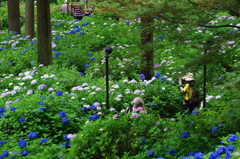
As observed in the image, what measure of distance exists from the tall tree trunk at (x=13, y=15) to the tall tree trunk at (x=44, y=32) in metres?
4.53

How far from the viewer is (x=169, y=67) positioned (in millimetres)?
9359

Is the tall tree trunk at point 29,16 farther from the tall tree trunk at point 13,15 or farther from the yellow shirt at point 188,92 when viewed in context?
the yellow shirt at point 188,92

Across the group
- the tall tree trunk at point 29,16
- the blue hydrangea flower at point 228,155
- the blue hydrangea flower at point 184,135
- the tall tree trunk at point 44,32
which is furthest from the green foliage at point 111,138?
the tall tree trunk at point 29,16

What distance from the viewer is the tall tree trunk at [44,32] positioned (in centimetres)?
947

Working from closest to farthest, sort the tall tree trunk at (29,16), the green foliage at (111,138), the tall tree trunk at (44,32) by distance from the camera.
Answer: the green foliage at (111,138)
the tall tree trunk at (44,32)
the tall tree trunk at (29,16)

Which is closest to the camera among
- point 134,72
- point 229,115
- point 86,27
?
point 229,115

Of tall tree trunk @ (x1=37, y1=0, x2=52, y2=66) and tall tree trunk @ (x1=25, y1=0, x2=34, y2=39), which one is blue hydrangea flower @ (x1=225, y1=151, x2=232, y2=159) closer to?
tall tree trunk @ (x1=37, y1=0, x2=52, y2=66)

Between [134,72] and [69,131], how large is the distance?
3.18 metres

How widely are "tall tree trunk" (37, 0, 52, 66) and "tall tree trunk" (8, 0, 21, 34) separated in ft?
14.9

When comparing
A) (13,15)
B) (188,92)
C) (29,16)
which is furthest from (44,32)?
(13,15)

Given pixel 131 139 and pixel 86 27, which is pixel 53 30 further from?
pixel 131 139

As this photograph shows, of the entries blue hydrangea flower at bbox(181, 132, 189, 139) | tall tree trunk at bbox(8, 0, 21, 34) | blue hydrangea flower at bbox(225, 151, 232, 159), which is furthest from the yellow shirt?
tall tree trunk at bbox(8, 0, 21, 34)

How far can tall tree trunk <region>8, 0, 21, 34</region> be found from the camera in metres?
13.6

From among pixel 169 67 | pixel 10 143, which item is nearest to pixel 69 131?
pixel 10 143
